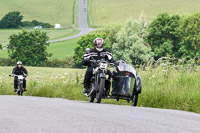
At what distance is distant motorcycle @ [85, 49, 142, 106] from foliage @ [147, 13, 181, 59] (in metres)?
83.7

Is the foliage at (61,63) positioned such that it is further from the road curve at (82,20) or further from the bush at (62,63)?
the road curve at (82,20)

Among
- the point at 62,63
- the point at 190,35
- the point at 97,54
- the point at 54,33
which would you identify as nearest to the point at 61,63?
the point at 62,63

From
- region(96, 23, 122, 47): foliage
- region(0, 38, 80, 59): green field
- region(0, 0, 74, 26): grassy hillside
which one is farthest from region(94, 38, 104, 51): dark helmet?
region(0, 0, 74, 26): grassy hillside

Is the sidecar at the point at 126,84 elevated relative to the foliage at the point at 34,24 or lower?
lower

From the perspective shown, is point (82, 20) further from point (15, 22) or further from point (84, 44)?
point (84, 44)

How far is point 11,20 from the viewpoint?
14525cm

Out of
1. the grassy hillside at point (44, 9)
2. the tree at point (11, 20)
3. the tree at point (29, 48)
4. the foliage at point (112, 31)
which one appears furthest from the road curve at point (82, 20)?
the foliage at point (112, 31)

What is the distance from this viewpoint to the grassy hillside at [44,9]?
154 meters

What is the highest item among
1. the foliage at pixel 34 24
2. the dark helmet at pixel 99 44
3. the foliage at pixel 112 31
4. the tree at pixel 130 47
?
the foliage at pixel 34 24

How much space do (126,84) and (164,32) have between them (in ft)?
286

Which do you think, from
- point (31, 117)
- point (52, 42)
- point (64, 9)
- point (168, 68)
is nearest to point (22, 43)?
point (52, 42)

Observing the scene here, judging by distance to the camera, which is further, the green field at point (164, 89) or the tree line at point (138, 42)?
the tree line at point (138, 42)

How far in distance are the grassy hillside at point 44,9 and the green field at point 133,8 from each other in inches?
332

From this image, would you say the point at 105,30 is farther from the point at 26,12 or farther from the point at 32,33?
the point at 26,12
